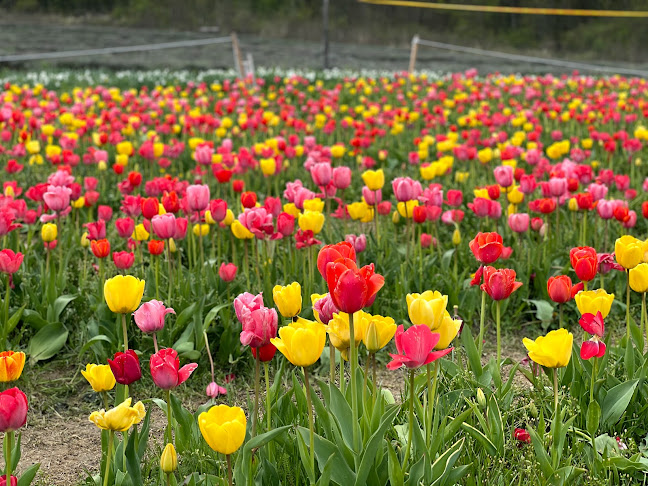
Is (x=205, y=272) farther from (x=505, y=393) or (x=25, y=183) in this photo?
(x=25, y=183)

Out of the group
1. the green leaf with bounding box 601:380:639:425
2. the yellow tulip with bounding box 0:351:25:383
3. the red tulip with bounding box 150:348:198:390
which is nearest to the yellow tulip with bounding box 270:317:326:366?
the red tulip with bounding box 150:348:198:390

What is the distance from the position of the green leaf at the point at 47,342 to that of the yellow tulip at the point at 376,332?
158 centimetres

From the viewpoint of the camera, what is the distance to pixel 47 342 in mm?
2707

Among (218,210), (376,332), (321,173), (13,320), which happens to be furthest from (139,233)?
(376,332)

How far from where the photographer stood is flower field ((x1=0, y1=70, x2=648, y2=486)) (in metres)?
1.50

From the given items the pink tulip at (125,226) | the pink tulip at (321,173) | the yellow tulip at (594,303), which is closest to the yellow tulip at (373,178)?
the pink tulip at (321,173)

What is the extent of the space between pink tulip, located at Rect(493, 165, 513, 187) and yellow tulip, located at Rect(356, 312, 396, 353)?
6.89 feet

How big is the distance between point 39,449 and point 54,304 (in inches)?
28.9

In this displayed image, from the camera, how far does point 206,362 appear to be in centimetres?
271

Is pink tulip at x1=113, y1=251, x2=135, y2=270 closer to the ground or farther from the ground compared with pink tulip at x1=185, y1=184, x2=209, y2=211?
closer to the ground

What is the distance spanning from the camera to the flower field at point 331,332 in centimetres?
150

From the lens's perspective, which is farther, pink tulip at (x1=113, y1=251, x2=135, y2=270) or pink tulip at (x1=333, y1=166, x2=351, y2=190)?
pink tulip at (x1=333, y1=166, x2=351, y2=190)

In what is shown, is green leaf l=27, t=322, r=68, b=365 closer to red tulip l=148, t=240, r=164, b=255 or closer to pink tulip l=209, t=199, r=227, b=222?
red tulip l=148, t=240, r=164, b=255

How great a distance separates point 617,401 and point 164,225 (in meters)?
1.55
